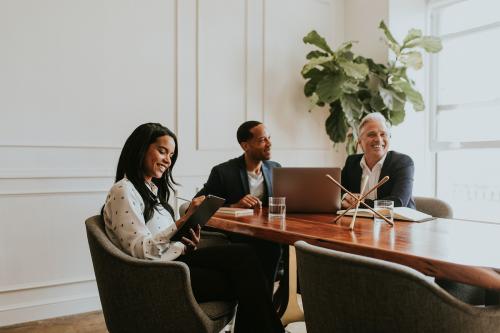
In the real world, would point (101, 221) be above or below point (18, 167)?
below

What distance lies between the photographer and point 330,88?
3.75 meters

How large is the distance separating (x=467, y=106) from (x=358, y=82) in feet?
3.39

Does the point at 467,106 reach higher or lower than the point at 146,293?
higher

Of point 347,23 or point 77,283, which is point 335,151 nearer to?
point 347,23

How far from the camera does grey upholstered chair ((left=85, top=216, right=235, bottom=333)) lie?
1468 mm

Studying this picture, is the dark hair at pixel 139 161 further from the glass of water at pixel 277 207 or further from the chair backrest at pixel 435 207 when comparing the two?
the chair backrest at pixel 435 207

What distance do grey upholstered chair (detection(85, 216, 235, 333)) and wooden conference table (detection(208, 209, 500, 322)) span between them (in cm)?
41

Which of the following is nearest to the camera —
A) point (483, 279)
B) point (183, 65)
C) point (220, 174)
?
point (483, 279)

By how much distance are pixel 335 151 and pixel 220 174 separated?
6.72 feet

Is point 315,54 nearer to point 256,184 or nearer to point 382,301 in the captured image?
point 256,184

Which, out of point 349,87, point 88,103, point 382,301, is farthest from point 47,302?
point 349,87

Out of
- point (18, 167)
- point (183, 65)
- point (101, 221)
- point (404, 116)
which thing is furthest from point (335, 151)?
point (101, 221)

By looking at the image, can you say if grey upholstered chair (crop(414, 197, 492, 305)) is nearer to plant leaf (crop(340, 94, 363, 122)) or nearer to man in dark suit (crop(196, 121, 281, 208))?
man in dark suit (crop(196, 121, 281, 208))

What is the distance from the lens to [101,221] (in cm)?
173
